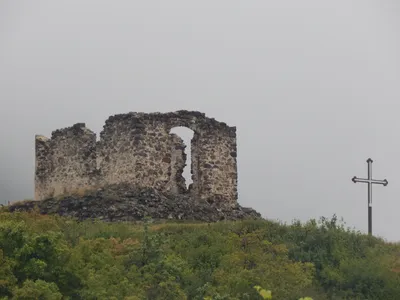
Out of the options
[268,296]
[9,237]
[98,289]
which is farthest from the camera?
[9,237]

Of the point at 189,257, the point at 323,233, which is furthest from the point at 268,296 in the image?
the point at 323,233

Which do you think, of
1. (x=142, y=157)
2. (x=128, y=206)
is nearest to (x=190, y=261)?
(x=128, y=206)

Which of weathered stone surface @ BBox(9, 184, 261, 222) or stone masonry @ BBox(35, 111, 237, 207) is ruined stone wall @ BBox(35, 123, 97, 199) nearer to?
stone masonry @ BBox(35, 111, 237, 207)

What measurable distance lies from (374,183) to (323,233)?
16.9 feet

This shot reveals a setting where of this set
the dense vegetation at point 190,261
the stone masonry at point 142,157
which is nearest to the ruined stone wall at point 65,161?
the stone masonry at point 142,157

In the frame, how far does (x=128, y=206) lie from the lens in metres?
28.5

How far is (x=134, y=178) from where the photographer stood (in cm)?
2980

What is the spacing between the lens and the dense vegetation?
18.4 metres

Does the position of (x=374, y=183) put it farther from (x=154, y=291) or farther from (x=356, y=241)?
(x=154, y=291)


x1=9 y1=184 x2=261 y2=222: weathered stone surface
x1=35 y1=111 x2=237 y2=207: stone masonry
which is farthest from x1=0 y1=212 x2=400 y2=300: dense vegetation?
x1=35 y1=111 x2=237 y2=207: stone masonry

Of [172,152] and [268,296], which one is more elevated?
[172,152]

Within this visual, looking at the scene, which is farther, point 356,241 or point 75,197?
point 75,197

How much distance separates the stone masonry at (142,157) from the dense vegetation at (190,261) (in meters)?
3.66

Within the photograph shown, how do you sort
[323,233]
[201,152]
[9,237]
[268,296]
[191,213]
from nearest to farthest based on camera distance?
[268,296], [9,237], [323,233], [191,213], [201,152]
